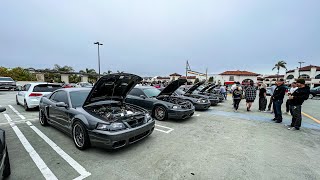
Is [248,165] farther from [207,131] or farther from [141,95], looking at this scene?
[141,95]

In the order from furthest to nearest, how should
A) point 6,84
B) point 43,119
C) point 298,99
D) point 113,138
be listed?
point 6,84 → point 43,119 → point 298,99 → point 113,138

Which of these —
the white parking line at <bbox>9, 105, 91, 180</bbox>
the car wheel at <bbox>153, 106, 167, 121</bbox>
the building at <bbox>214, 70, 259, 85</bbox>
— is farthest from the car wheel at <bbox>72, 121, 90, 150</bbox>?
the building at <bbox>214, 70, 259, 85</bbox>

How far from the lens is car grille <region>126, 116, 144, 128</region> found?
11.4 ft

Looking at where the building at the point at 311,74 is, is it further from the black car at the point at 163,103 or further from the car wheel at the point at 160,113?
the car wheel at the point at 160,113

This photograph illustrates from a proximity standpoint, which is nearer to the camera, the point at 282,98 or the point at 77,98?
the point at 77,98

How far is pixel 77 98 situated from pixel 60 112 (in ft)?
1.78

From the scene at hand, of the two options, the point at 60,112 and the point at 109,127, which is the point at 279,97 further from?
the point at 60,112

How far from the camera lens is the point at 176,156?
328 centimetres

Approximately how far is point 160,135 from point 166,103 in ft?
5.67

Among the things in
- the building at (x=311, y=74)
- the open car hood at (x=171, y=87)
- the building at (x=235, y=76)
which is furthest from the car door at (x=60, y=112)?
the building at (x=235, y=76)

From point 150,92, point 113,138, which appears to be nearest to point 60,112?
point 113,138

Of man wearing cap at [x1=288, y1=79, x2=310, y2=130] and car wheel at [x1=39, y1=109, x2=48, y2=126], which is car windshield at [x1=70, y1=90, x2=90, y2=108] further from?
man wearing cap at [x1=288, y1=79, x2=310, y2=130]

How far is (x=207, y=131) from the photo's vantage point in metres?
5.01

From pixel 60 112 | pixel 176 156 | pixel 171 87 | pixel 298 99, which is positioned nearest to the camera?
pixel 176 156
